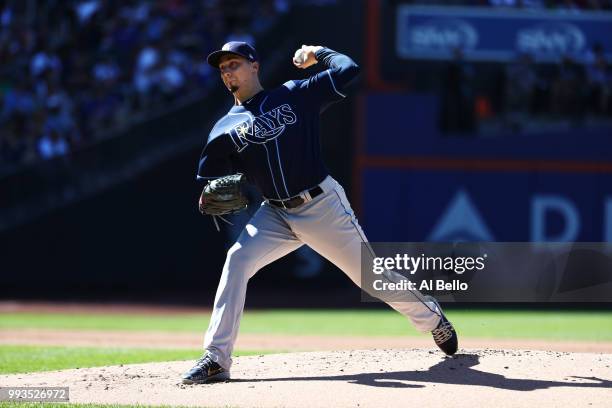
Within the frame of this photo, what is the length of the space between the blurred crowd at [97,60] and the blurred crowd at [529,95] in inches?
138

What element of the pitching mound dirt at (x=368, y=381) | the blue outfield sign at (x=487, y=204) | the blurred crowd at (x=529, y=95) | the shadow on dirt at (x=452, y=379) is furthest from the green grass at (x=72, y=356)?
the blurred crowd at (x=529, y=95)

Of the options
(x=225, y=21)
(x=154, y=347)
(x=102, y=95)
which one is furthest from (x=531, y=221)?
(x=154, y=347)

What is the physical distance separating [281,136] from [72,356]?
11.6 ft

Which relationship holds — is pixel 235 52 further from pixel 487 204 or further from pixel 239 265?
pixel 487 204

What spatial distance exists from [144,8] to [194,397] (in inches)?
517

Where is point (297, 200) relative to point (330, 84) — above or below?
below

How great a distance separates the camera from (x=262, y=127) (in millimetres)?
5668

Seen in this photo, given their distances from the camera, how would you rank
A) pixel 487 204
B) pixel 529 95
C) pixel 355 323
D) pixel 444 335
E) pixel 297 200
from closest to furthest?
pixel 297 200 < pixel 444 335 < pixel 355 323 < pixel 487 204 < pixel 529 95

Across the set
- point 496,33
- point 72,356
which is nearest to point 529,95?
point 496,33

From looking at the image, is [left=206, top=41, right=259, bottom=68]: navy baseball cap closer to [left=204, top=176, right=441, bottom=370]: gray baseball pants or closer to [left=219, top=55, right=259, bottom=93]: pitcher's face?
[left=219, top=55, right=259, bottom=93]: pitcher's face

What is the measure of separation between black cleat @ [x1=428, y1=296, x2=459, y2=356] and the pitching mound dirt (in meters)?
0.09

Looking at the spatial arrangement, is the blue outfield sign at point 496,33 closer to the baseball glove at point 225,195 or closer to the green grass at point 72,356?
the green grass at point 72,356

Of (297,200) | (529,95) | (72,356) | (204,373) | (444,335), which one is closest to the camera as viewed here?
(204,373)

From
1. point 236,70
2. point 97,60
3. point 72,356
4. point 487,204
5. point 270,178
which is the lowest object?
point 72,356
